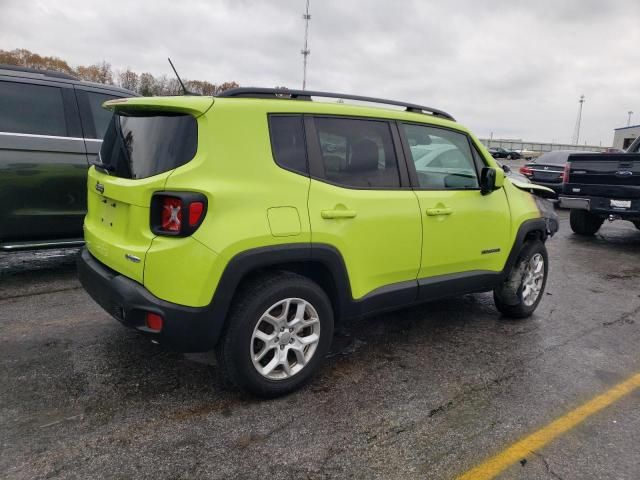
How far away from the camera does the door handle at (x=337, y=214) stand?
117 inches

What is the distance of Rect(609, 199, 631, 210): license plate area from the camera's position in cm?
806

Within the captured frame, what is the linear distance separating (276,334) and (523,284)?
8.62 feet

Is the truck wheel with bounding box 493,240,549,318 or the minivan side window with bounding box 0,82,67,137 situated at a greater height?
the minivan side window with bounding box 0,82,67,137

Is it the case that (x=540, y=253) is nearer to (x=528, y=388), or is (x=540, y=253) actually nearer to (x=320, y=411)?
(x=528, y=388)

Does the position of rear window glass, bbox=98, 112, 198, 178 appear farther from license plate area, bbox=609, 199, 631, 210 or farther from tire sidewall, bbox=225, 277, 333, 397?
license plate area, bbox=609, 199, 631, 210

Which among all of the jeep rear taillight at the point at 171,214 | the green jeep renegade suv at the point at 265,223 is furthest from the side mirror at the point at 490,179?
the jeep rear taillight at the point at 171,214

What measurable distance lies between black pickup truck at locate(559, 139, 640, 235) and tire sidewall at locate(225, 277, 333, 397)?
7.01 metres

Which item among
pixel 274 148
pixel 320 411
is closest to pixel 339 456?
pixel 320 411

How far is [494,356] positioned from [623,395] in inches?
33.3

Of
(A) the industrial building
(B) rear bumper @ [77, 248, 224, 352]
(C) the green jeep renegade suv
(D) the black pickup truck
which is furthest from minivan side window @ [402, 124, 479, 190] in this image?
(A) the industrial building

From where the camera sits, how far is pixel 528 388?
328cm

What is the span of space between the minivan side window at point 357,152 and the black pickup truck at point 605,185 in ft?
20.6

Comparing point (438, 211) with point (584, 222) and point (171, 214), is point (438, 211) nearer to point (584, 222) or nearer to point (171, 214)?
point (171, 214)

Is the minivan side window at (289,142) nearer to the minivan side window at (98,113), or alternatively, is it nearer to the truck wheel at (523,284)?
the truck wheel at (523,284)
